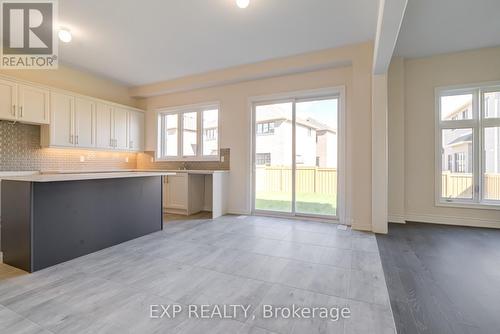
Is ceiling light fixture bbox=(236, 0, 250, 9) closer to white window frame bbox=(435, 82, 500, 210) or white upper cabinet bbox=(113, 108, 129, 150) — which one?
white window frame bbox=(435, 82, 500, 210)

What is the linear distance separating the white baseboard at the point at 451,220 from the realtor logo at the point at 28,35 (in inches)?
256

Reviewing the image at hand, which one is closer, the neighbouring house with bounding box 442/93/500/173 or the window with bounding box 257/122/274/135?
the neighbouring house with bounding box 442/93/500/173

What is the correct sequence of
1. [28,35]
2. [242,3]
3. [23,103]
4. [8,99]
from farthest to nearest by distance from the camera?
[23,103]
[8,99]
[28,35]
[242,3]

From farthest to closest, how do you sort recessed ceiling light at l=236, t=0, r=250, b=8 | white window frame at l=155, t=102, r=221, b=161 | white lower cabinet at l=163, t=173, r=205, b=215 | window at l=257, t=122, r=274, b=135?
white window frame at l=155, t=102, r=221, b=161
white lower cabinet at l=163, t=173, r=205, b=215
window at l=257, t=122, r=274, b=135
recessed ceiling light at l=236, t=0, r=250, b=8

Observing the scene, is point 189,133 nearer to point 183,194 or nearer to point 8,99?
point 183,194

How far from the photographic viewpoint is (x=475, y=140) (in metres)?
4.16

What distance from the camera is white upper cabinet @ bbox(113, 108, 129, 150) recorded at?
546 cm

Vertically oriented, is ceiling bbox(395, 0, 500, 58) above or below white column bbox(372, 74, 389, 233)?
above

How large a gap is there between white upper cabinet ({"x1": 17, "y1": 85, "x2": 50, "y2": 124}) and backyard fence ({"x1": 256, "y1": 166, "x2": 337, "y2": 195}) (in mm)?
4034

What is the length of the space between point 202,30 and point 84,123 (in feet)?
10.7

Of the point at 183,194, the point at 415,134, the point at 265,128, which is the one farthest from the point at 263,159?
the point at 415,134

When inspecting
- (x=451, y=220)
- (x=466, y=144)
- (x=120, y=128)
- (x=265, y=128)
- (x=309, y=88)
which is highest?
(x=309, y=88)

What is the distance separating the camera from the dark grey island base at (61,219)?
2324 mm

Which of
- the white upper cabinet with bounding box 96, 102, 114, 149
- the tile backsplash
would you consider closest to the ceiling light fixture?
the tile backsplash
